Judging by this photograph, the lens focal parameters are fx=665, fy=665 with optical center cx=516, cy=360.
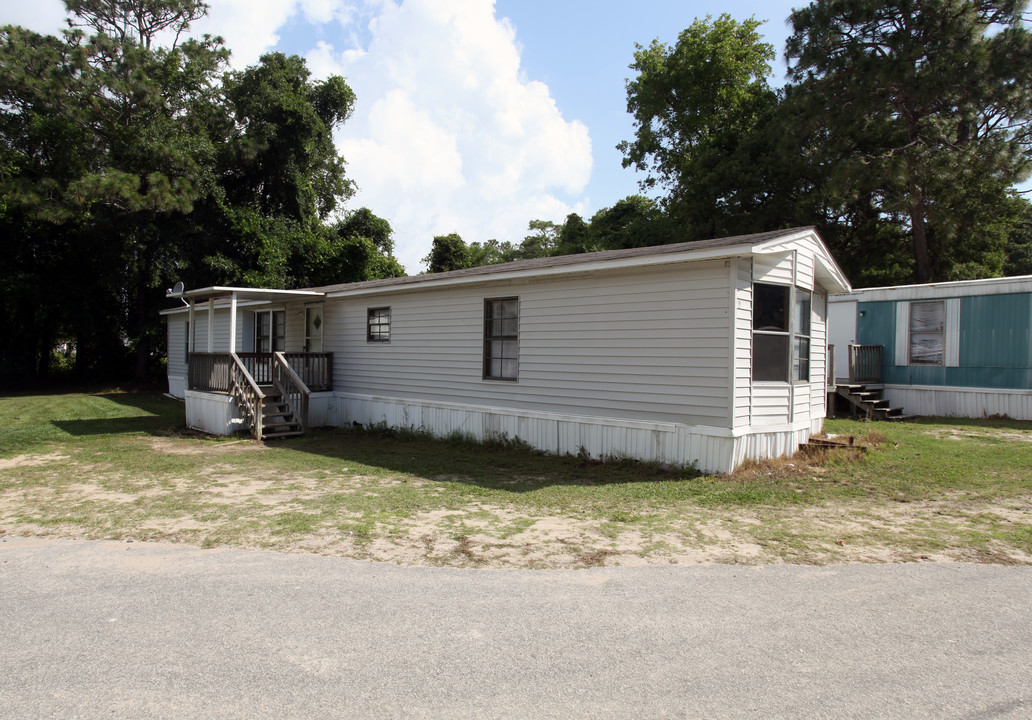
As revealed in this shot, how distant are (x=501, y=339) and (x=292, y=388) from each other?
5.22 metres

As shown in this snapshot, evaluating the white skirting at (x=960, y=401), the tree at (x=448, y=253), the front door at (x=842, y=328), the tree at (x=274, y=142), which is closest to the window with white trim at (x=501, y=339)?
the front door at (x=842, y=328)

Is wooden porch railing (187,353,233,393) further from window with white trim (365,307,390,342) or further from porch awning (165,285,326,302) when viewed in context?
window with white trim (365,307,390,342)

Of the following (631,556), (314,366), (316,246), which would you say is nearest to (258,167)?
(316,246)

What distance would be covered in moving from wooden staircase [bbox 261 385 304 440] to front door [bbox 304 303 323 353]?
2137 millimetres

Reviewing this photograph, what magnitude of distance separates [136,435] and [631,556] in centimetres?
1164

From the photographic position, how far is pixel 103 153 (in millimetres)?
25562

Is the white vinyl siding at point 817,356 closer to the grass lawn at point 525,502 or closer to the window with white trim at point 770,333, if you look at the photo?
the grass lawn at point 525,502

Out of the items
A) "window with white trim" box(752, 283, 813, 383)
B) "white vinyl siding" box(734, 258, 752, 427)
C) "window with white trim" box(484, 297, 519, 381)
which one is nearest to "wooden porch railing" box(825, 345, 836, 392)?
"window with white trim" box(752, 283, 813, 383)

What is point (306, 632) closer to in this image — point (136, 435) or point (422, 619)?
point (422, 619)

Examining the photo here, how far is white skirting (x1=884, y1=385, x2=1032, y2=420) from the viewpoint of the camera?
13.9m

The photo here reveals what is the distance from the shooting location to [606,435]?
31.8 ft

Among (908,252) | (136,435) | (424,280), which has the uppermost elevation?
(908,252)

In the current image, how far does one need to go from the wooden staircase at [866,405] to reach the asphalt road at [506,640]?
10.5m

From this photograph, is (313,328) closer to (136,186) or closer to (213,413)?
(213,413)
